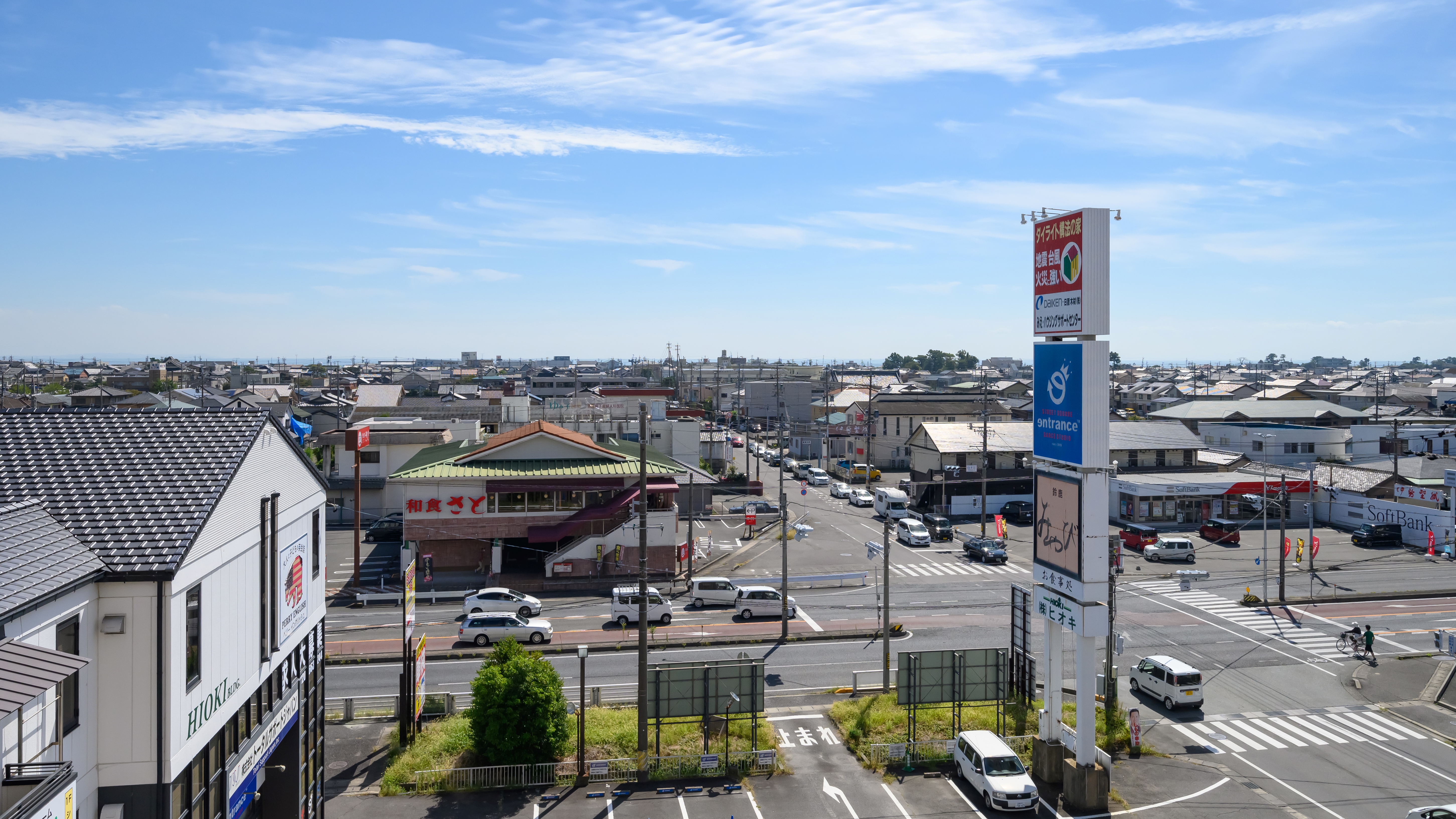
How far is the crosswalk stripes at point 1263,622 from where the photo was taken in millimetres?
31734

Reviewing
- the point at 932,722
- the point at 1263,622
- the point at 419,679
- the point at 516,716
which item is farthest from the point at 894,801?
the point at 1263,622

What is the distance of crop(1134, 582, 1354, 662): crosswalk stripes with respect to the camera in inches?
1249

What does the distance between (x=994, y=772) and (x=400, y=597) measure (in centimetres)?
2687

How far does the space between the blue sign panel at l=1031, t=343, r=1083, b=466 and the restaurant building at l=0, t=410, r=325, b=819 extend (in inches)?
607

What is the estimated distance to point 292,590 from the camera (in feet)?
56.3

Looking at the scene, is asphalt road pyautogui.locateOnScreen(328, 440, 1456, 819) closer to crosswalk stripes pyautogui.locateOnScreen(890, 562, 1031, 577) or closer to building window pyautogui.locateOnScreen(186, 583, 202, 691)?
crosswalk stripes pyautogui.locateOnScreen(890, 562, 1031, 577)

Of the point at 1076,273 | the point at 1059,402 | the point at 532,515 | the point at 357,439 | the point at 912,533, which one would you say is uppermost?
the point at 1076,273

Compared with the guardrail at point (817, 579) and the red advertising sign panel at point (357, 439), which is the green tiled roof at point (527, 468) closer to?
the red advertising sign panel at point (357, 439)

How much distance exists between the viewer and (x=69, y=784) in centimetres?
976

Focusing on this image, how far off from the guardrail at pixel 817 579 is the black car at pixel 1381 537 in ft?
96.4

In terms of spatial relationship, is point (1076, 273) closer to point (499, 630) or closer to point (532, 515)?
point (499, 630)

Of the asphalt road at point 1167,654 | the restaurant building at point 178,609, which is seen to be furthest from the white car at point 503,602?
the restaurant building at point 178,609

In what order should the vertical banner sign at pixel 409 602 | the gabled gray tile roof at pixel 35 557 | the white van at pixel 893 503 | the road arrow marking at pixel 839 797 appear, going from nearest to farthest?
the gabled gray tile roof at pixel 35 557
the road arrow marking at pixel 839 797
the vertical banner sign at pixel 409 602
the white van at pixel 893 503

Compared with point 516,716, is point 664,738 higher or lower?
lower
